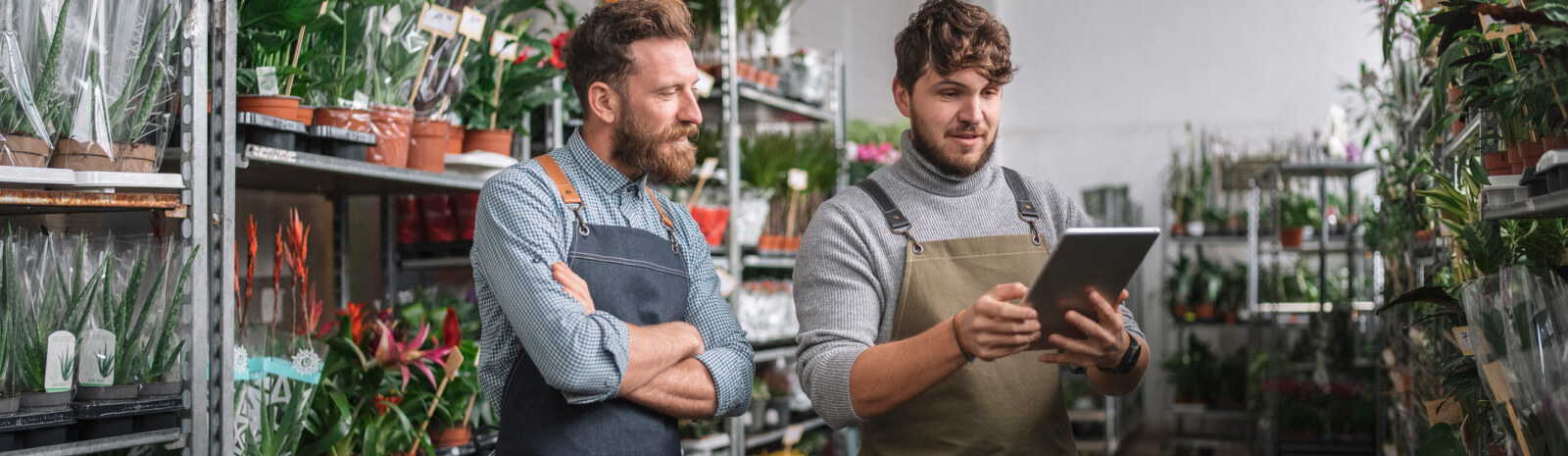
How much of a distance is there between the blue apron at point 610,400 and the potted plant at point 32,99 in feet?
2.59

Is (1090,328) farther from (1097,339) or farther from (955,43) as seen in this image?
(955,43)

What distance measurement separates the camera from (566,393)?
158cm

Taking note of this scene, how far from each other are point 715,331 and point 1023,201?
547 mm

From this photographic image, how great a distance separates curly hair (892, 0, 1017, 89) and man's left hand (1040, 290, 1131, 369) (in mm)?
395

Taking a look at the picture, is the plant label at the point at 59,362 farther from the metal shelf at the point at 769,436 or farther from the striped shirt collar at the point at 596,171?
the metal shelf at the point at 769,436

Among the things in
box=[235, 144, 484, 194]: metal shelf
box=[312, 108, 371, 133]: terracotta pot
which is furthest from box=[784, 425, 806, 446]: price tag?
box=[312, 108, 371, 133]: terracotta pot


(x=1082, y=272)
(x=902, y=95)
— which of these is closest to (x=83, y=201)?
(x=902, y=95)

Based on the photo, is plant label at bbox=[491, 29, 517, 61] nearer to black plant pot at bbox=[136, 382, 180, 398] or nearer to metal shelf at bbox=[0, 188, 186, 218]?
metal shelf at bbox=[0, 188, 186, 218]

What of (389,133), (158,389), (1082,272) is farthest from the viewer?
(389,133)

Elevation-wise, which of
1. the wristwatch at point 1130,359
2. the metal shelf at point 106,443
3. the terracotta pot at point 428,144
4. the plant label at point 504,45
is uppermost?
the plant label at point 504,45

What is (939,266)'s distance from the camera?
175 cm

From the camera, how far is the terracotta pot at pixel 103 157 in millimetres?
1835

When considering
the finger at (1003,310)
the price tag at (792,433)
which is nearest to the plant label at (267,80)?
the finger at (1003,310)

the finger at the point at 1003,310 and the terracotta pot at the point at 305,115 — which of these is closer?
the finger at the point at 1003,310
